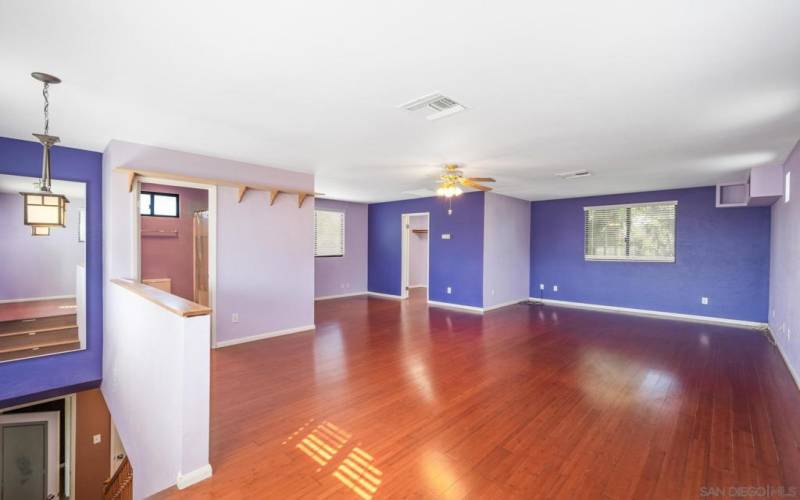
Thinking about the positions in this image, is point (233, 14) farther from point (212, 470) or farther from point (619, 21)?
point (212, 470)

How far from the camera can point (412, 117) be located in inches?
121

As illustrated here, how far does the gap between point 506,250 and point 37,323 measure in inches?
304

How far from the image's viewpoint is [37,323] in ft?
14.3

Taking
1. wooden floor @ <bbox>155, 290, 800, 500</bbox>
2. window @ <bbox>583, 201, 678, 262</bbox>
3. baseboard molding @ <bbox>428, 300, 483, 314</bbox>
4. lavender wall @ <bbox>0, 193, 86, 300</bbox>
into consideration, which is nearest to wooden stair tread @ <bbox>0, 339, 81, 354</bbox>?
lavender wall @ <bbox>0, 193, 86, 300</bbox>

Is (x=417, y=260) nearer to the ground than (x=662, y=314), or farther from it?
farther from it

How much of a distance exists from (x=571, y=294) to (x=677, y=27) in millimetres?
7143

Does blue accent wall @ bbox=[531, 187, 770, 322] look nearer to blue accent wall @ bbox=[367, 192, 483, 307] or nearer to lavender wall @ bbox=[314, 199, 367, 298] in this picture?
blue accent wall @ bbox=[367, 192, 483, 307]

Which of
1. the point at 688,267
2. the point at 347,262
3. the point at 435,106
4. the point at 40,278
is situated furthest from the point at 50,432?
the point at 688,267

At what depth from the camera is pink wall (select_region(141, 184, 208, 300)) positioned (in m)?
6.15

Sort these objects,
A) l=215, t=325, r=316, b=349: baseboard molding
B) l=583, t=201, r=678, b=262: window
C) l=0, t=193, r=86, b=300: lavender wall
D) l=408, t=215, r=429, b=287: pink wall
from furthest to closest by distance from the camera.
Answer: l=408, t=215, r=429, b=287: pink wall
l=583, t=201, r=678, b=262: window
l=215, t=325, r=316, b=349: baseboard molding
l=0, t=193, r=86, b=300: lavender wall

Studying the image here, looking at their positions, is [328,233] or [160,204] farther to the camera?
[328,233]

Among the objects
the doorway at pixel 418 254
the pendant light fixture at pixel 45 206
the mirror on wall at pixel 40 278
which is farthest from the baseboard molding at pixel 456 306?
the pendant light fixture at pixel 45 206

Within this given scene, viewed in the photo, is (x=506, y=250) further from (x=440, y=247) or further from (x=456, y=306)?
(x=456, y=306)

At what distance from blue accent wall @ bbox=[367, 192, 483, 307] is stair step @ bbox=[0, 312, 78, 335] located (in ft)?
19.9
